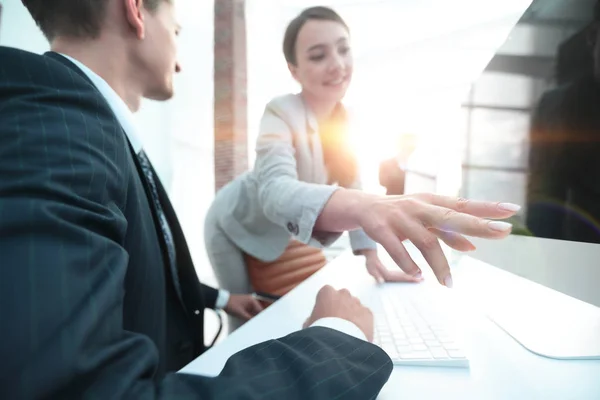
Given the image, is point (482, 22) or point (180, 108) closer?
point (482, 22)

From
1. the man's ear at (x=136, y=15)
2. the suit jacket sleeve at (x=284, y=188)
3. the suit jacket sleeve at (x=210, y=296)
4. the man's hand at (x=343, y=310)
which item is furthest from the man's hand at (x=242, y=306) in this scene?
the man's ear at (x=136, y=15)

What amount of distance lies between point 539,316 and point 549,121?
0.27 m

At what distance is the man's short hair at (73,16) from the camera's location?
0.57 meters

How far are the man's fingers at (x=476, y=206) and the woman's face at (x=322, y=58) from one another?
718 millimetres

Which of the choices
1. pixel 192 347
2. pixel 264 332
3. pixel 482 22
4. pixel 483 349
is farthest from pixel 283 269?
pixel 482 22

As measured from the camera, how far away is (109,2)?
22.8 inches

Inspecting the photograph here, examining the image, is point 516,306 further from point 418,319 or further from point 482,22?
point 482,22

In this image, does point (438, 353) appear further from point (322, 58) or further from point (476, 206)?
point (322, 58)

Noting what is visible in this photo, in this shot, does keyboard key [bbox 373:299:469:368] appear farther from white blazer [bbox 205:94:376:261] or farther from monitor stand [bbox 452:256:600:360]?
white blazer [bbox 205:94:376:261]

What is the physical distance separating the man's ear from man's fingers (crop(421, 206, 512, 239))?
1.74 ft

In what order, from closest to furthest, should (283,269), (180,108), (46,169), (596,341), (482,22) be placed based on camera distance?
(46,169) → (596,341) → (283,269) → (482,22) → (180,108)

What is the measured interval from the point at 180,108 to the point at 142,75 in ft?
7.63

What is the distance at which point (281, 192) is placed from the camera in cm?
71

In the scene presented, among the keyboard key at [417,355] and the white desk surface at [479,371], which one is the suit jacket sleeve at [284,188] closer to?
the white desk surface at [479,371]
